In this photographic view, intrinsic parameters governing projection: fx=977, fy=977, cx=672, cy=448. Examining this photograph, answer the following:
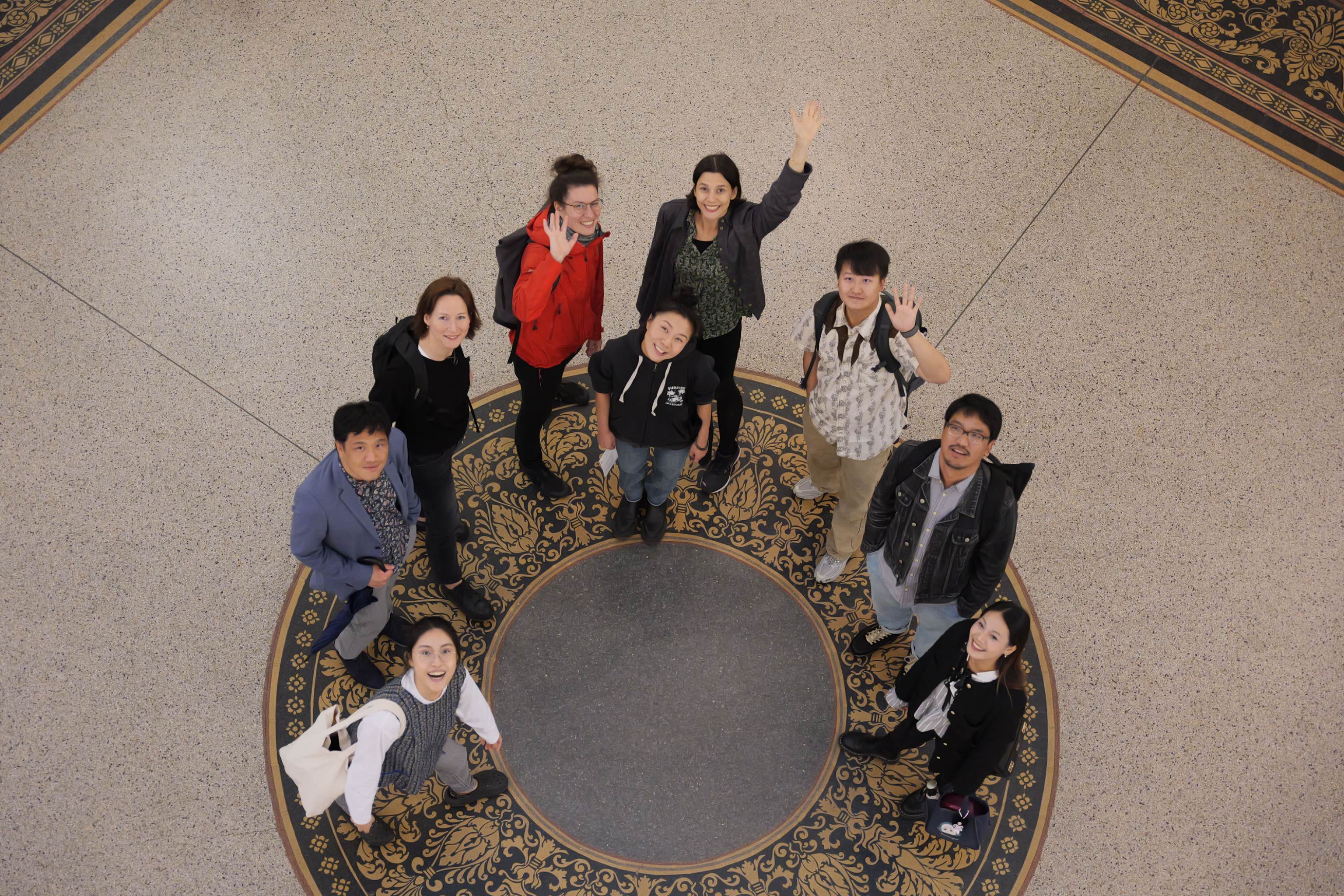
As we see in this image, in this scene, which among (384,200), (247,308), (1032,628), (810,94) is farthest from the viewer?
(810,94)

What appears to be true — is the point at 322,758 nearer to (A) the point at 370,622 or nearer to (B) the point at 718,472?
(A) the point at 370,622

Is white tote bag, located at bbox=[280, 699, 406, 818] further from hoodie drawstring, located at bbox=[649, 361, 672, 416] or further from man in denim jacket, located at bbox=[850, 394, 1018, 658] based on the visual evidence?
man in denim jacket, located at bbox=[850, 394, 1018, 658]

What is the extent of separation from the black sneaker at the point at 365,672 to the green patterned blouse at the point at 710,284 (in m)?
1.86

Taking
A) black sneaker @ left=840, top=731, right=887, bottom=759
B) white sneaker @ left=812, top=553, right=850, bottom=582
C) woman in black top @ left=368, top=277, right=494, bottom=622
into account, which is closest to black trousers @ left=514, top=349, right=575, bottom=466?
woman in black top @ left=368, top=277, right=494, bottom=622

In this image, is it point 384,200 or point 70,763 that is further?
point 384,200

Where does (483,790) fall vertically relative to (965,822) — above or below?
below

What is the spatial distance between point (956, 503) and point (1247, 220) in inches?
131

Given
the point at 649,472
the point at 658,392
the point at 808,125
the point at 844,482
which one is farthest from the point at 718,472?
the point at 808,125

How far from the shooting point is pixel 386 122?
5438 millimetres

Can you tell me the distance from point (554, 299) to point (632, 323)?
1306mm

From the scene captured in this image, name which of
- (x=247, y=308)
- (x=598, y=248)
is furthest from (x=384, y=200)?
(x=598, y=248)

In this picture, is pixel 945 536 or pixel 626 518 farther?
pixel 626 518

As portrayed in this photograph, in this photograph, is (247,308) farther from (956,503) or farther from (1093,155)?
(1093,155)

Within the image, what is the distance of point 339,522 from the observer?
10.4ft
